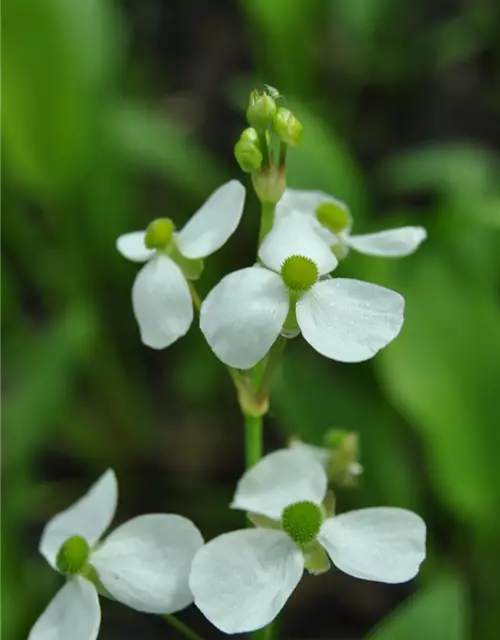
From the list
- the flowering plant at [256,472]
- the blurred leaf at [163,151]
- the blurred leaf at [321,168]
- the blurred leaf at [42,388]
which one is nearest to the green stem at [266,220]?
the flowering plant at [256,472]

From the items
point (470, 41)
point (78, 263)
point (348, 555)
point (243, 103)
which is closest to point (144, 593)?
point (348, 555)

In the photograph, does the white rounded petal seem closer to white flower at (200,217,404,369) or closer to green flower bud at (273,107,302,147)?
white flower at (200,217,404,369)

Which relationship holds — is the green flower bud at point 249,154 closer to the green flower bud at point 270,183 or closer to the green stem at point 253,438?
the green flower bud at point 270,183

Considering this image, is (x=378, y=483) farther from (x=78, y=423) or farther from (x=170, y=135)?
(x=170, y=135)

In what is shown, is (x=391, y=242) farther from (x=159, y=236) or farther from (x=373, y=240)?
(x=159, y=236)

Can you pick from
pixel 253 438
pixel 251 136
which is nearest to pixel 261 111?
pixel 251 136

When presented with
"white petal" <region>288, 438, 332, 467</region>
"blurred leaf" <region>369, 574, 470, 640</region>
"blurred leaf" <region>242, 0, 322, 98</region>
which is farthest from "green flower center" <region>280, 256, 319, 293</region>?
"blurred leaf" <region>242, 0, 322, 98</region>
